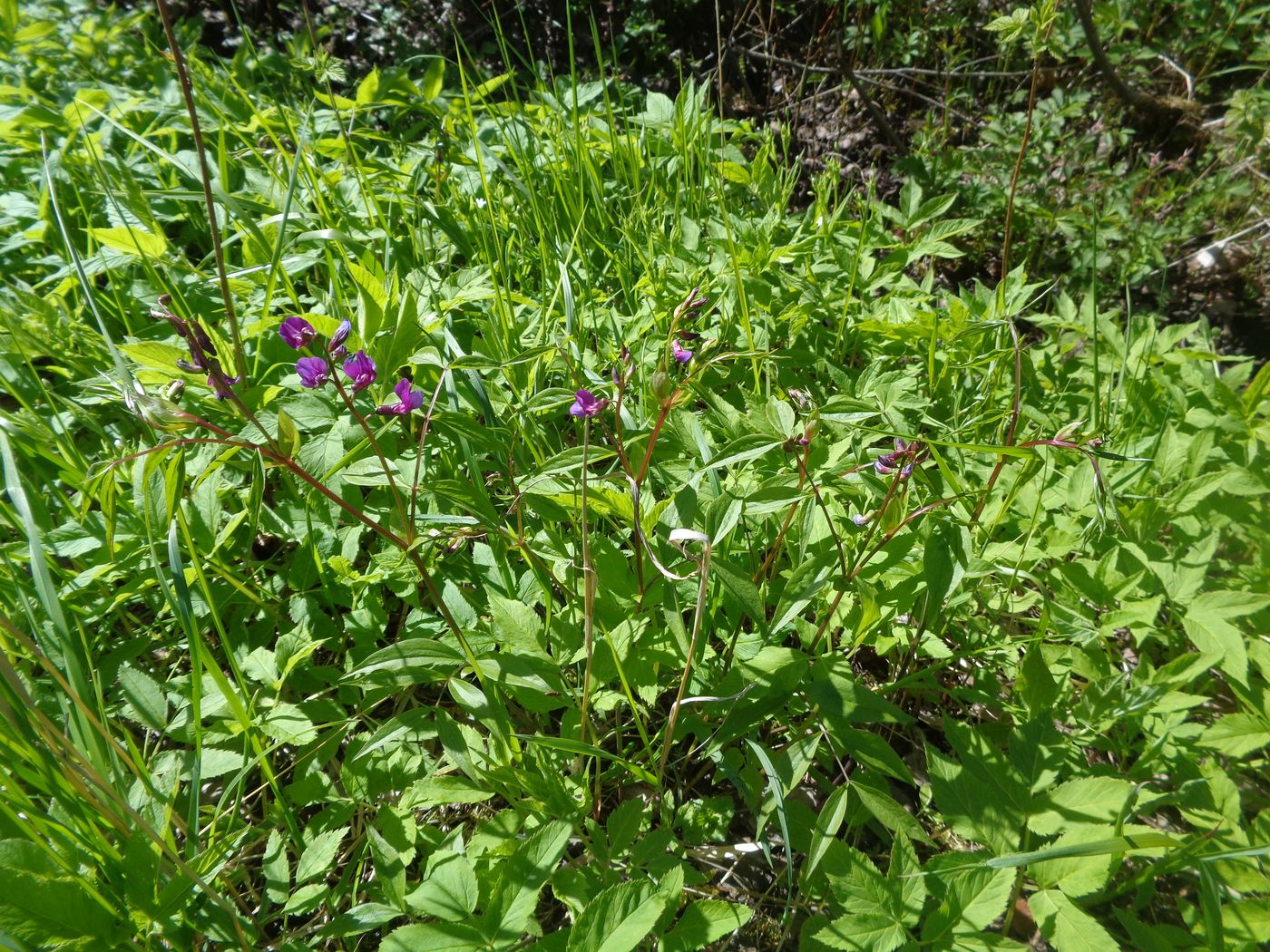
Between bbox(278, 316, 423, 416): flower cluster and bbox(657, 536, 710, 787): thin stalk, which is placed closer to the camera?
bbox(657, 536, 710, 787): thin stalk

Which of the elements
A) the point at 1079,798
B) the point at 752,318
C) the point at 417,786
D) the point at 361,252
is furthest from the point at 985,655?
the point at 361,252

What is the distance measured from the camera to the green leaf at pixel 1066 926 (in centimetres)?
94

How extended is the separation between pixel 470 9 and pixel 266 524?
3831 millimetres

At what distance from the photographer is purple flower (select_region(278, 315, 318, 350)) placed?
1180mm

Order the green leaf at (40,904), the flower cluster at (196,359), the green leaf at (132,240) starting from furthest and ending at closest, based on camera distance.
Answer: the green leaf at (132,240) → the flower cluster at (196,359) → the green leaf at (40,904)

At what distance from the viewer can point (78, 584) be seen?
1.34 metres

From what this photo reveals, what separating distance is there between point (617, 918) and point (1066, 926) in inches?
23.1

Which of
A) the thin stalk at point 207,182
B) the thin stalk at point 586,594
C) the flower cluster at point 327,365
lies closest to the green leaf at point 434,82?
the thin stalk at point 207,182

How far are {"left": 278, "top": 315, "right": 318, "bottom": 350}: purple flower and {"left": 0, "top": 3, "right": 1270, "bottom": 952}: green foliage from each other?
117 millimetres

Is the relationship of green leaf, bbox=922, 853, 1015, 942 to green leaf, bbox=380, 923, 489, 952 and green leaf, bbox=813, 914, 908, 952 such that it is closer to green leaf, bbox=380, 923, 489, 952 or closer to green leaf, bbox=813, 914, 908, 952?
green leaf, bbox=813, 914, 908, 952

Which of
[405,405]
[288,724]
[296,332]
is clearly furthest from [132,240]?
[288,724]

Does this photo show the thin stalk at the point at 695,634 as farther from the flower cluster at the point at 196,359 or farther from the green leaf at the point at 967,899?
the flower cluster at the point at 196,359

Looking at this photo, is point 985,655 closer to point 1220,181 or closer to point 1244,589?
point 1244,589

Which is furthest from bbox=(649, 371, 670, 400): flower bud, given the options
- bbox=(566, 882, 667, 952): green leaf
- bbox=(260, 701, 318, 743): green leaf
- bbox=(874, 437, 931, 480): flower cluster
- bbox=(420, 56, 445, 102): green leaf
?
bbox=(420, 56, 445, 102): green leaf
